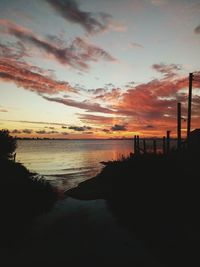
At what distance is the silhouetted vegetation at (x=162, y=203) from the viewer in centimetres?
1027

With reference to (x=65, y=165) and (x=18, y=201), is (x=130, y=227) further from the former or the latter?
(x=65, y=165)

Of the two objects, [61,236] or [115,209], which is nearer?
[61,236]

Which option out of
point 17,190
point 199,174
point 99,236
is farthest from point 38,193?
point 199,174

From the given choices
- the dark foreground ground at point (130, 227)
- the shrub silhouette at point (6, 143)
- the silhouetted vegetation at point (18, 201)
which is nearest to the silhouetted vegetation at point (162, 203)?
the dark foreground ground at point (130, 227)

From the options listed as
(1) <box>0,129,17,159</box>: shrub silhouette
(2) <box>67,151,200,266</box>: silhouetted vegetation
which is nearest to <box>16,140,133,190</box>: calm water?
(1) <box>0,129,17,159</box>: shrub silhouette

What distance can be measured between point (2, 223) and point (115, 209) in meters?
7.73

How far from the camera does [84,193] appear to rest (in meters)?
21.6

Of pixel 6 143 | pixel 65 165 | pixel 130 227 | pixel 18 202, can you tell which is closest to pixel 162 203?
pixel 130 227

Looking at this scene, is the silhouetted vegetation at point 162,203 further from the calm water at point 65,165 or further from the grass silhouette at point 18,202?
the calm water at point 65,165

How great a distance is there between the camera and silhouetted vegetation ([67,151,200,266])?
10.3m

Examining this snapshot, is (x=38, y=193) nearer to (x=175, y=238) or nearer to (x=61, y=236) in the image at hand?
(x=61, y=236)

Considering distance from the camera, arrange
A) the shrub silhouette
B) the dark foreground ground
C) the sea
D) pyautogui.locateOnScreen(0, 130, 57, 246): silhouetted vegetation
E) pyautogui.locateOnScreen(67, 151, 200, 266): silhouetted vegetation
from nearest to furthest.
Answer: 1. the dark foreground ground
2. pyautogui.locateOnScreen(67, 151, 200, 266): silhouetted vegetation
3. pyautogui.locateOnScreen(0, 130, 57, 246): silhouetted vegetation
4. the shrub silhouette
5. the sea

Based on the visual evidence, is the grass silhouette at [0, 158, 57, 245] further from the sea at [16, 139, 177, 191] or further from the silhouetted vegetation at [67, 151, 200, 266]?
the sea at [16, 139, 177, 191]

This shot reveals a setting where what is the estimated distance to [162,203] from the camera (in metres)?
13.6
